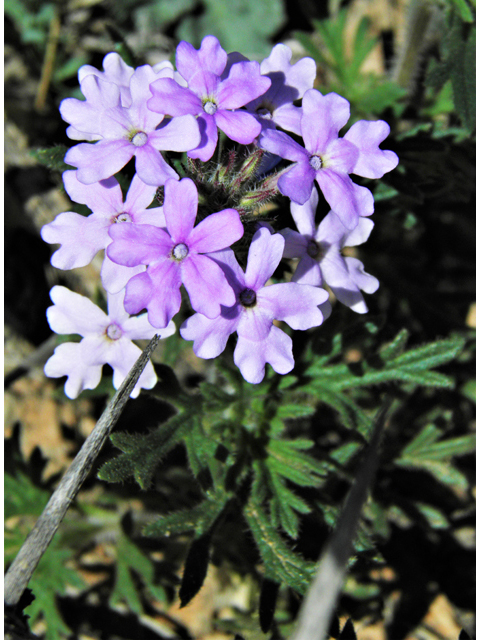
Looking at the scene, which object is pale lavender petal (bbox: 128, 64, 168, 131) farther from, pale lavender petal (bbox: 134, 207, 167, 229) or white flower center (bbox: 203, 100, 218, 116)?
pale lavender petal (bbox: 134, 207, 167, 229)

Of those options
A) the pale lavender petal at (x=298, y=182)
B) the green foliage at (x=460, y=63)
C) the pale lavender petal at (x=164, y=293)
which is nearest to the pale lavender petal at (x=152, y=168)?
the pale lavender petal at (x=164, y=293)

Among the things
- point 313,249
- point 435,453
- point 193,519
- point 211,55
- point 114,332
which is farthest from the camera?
point 435,453

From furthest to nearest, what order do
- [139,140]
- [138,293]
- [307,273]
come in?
[307,273] → [139,140] → [138,293]

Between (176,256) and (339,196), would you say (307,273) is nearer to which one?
(339,196)

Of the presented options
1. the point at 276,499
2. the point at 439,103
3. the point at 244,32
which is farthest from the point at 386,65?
the point at 276,499

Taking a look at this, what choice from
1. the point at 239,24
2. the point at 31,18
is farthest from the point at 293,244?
the point at 31,18

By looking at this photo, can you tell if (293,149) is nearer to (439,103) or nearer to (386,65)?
(439,103)

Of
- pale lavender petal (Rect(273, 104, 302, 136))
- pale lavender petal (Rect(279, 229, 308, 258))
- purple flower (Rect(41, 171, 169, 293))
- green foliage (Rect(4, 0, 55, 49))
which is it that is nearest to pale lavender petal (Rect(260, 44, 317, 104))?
pale lavender petal (Rect(273, 104, 302, 136))
